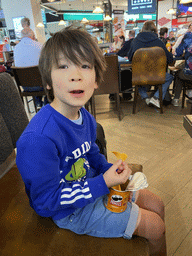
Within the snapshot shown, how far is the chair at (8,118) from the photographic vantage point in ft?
2.80

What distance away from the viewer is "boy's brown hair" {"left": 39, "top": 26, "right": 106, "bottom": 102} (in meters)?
0.62

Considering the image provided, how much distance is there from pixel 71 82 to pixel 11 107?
1.47ft

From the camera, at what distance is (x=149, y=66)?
8.14 feet

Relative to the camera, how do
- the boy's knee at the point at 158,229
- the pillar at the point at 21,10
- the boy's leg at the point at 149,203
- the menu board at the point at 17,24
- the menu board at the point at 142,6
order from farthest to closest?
1. the menu board at the point at 17,24
2. the pillar at the point at 21,10
3. the menu board at the point at 142,6
4. the boy's leg at the point at 149,203
5. the boy's knee at the point at 158,229

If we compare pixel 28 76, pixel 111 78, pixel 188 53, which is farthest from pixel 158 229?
pixel 188 53

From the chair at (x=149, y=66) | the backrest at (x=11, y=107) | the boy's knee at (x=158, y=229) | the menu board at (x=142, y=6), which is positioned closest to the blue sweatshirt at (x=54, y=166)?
the boy's knee at (x=158, y=229)

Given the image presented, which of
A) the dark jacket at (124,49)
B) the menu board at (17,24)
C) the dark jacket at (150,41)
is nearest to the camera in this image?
the dark jacket at (150,41)

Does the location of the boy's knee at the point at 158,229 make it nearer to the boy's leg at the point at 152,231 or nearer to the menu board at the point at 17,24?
the boy's leg at the point at 152,231

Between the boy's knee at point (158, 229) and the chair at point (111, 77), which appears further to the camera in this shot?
the chair at point (111, 77)

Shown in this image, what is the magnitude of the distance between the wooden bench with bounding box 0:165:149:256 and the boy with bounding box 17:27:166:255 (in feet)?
0.09

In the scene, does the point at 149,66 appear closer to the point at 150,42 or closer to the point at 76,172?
the point at 150,42

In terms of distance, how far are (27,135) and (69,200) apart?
232mm

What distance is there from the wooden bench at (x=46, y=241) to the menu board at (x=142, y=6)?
6.16 m

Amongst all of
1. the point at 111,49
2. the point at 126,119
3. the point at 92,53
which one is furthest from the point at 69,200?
the point at 111,49
